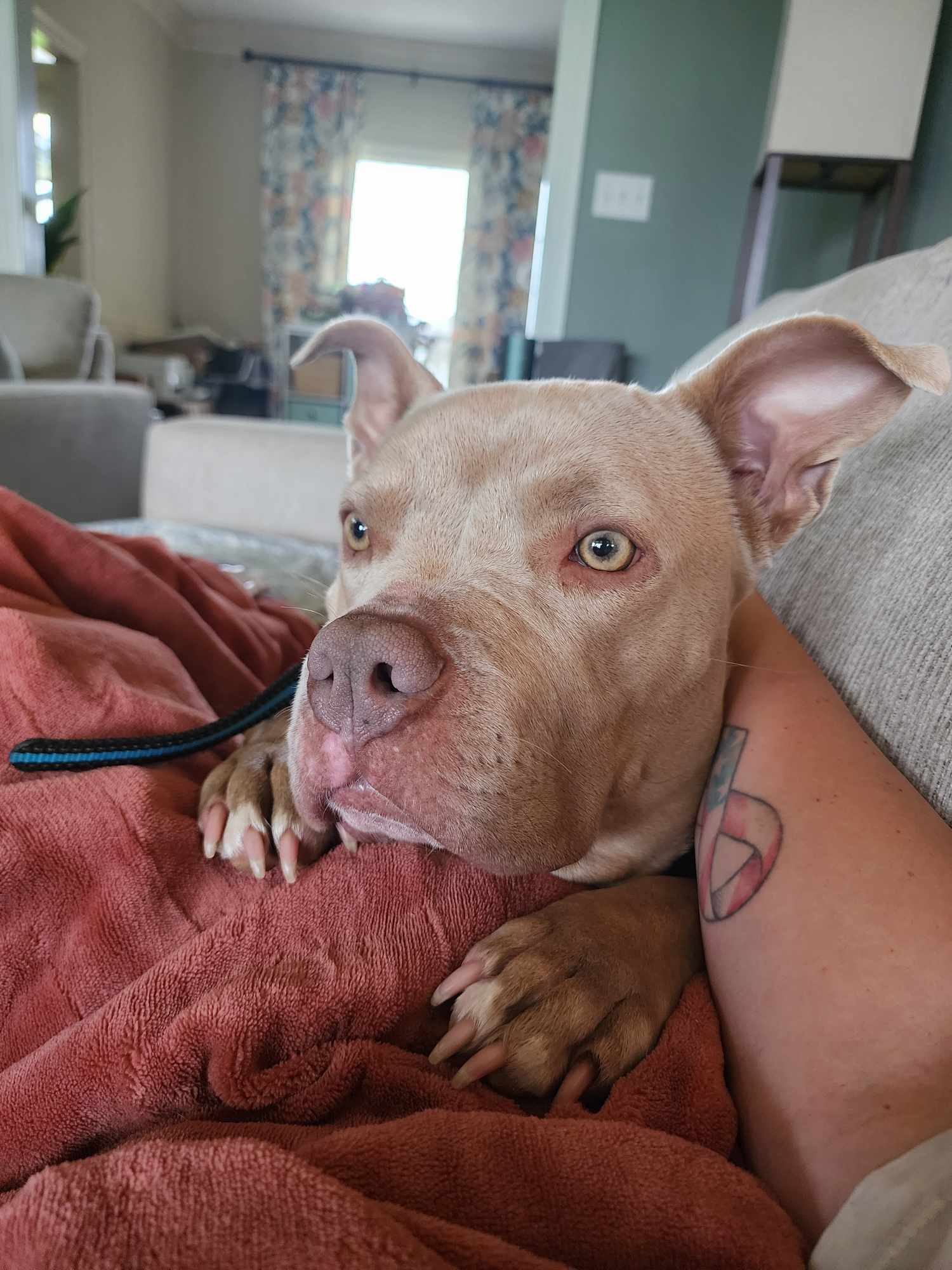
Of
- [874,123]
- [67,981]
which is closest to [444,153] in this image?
[874,123]

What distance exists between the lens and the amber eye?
1174mm

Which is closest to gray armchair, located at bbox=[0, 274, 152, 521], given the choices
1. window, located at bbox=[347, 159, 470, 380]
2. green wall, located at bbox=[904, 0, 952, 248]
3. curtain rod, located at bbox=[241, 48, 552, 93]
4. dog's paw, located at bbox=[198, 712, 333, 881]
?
dog's paw, located at bbox=[198, 712, 333, 881]

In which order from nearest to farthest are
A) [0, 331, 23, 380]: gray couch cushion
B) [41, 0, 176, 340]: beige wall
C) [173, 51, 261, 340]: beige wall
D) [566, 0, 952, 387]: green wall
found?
[0, 331, 23, 380]: gray couch cushion < [566, 0, 952, 387]: green wall < [41, 0, 176, 340]: beige wall < [173, 51, 261, 340]: beige wall

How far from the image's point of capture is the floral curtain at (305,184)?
10.3 m

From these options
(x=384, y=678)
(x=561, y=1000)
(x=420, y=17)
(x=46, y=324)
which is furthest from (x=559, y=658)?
(x=420, y=17)

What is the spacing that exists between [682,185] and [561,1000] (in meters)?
5.17

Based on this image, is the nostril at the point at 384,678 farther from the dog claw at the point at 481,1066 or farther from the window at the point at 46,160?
the window at the point at 46,160

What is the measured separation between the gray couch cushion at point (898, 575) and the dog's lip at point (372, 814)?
540mm

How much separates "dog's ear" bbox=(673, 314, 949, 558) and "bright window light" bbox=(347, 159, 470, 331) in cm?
1054

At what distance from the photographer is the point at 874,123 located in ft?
10.9

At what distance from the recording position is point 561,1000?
80 centimetres

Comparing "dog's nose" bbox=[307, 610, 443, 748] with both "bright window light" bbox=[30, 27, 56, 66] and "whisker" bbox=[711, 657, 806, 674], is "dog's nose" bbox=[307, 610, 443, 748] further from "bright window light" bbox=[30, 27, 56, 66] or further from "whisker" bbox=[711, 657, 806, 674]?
"bright window light" bbox=[30, 27, 56, 66]

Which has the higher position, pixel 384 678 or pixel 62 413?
pixel 384 678

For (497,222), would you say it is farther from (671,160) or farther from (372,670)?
(372,670)
